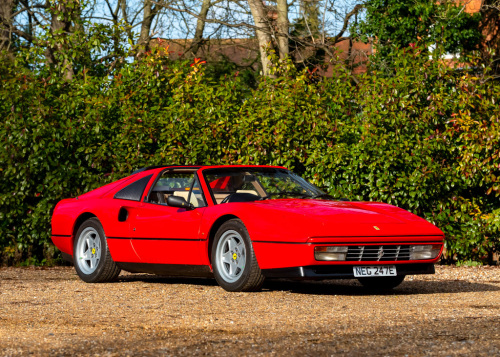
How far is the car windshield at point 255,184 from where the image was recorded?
342 inches

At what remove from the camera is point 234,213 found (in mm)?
7887

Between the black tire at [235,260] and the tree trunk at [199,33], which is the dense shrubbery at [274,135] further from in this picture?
the tree trunk at [199,33]

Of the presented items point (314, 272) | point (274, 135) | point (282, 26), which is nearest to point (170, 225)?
point (314, 272)

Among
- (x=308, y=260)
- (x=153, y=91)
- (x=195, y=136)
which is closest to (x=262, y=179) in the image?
(x=308, y=260)

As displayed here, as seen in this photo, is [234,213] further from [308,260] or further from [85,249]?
[85,249]

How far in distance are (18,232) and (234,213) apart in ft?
18.9

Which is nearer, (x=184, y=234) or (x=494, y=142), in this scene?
(x=184, y=234)

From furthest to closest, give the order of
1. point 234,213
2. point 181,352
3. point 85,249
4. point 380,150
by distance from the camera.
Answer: point 380,150
point 85,249
point 234,213
point 181,352

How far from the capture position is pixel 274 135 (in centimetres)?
1197

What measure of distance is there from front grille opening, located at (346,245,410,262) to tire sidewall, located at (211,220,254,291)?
3.10 feet

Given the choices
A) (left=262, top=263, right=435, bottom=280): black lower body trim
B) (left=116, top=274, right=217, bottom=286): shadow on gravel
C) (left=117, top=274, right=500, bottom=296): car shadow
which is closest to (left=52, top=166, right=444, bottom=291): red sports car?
(left=262, top=263, right=435, bottom=280): black lower body trim

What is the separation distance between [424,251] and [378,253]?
0.58m

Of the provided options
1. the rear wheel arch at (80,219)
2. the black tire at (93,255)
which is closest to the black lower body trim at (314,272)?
the black tire at (93,255)

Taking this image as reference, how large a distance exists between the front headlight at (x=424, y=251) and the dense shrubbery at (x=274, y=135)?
3.45m
